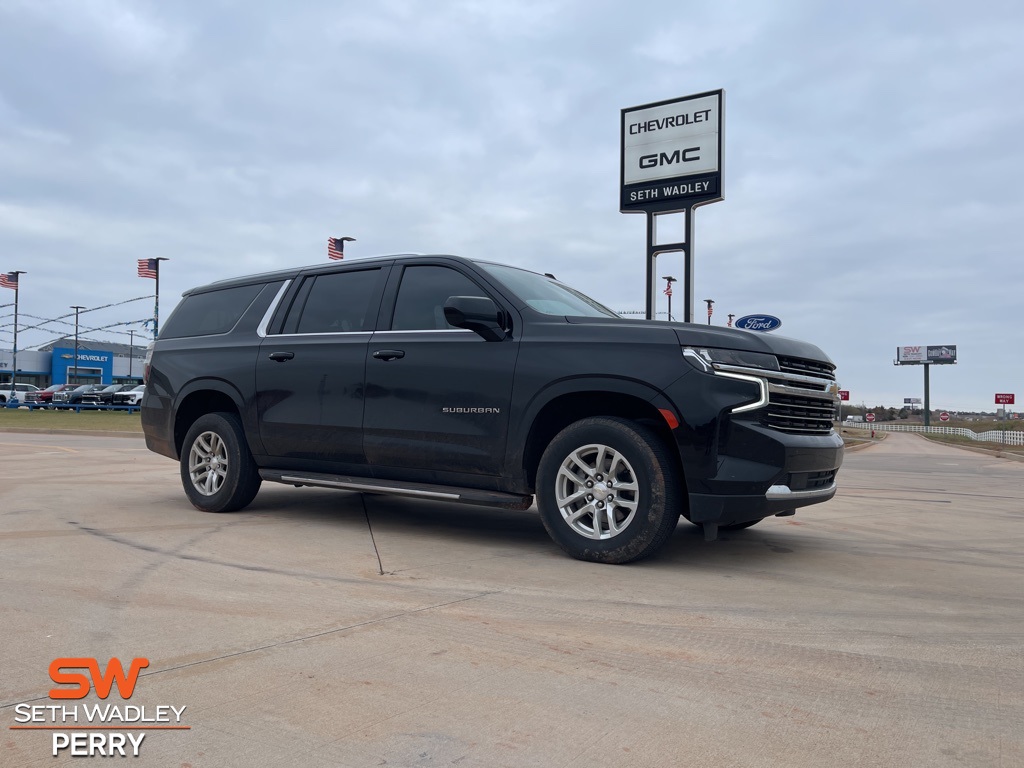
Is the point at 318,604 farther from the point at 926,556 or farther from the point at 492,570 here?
the point at 926,556

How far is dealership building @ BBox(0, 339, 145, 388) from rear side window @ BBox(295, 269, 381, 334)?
264 feet

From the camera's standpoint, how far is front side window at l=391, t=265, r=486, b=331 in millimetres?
→ 5754

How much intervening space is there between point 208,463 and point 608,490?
12.1 ft

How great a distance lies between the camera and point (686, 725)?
254cm

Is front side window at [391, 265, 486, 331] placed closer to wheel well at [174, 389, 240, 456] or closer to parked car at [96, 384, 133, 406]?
wheel well at [174, 389, 240, 456]

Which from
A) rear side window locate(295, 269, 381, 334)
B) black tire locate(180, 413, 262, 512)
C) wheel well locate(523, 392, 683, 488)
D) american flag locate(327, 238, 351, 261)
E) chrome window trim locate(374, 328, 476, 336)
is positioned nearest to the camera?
wheel well locate(523, 392, 683, 488)

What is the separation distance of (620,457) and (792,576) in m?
1.18

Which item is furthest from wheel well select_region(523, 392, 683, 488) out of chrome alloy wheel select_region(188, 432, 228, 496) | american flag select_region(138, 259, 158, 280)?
american flag select_region(138, 259, 158, 280)

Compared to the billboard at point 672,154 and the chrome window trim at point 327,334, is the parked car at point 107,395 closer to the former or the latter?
the billboard at point 672,154

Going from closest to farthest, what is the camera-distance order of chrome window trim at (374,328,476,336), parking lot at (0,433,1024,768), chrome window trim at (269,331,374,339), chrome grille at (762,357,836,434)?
1. parking lot at (0,433,1024,768)
2. chrome grille at (762,357,836,434)
3. chrome window trim at (374,328,476,336)
4. chrome window trim at (269,331,374,339)

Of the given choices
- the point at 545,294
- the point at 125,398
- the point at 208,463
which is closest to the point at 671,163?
the point at 545,294

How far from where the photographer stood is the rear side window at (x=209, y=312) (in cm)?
703

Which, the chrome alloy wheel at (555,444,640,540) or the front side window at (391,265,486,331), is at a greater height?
the front side window at (391,265,486,331)

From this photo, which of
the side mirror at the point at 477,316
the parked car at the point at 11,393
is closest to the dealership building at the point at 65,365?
the parked car at the point at 11,393
